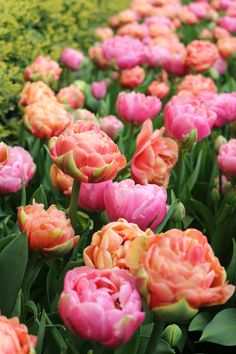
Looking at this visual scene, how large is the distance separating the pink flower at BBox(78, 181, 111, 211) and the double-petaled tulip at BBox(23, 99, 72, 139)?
394mm

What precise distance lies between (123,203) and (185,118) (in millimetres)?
561

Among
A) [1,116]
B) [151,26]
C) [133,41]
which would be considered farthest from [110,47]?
[151,26]

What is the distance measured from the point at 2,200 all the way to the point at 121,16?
2165 mm

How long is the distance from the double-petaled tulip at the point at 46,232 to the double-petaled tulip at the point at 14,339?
274mm

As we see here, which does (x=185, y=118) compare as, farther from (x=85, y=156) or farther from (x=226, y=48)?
(x=226, y=48)

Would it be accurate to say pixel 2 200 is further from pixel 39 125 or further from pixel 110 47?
pixel 110 47

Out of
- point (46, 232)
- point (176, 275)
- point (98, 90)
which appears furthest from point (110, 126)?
point (176, 275)

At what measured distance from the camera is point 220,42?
10.3 feet

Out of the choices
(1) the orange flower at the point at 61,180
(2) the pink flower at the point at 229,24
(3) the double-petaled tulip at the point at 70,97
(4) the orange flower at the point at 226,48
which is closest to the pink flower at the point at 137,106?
(3) the double-petaled tulip at the point at 70,97

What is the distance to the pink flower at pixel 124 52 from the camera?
258 centimetres

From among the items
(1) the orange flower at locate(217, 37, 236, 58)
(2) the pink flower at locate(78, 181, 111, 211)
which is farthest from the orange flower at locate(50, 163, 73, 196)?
(1) the orange flower at locate(217, 37, 236, 58)

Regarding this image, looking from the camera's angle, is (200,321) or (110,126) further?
(110,126)

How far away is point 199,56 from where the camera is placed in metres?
2.66

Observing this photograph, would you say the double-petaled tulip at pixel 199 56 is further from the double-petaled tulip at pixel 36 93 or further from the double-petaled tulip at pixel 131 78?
the double-petaled tulip at pixel 36 93
